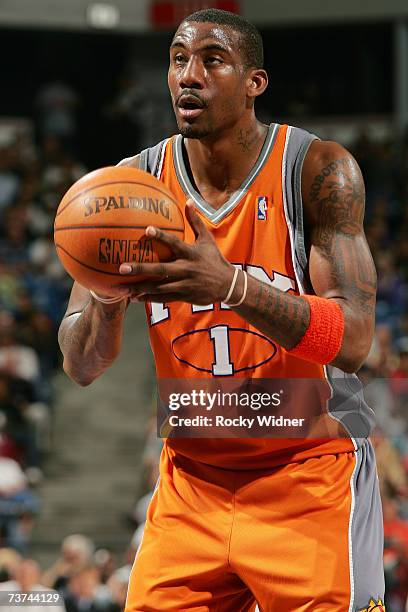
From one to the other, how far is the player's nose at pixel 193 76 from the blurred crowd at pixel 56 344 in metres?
2.81

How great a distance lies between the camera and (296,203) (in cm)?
278

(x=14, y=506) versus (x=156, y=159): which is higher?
(x=156, y=159)

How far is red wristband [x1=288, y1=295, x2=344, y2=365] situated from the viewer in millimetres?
2438

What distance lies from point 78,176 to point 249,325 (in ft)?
33.6

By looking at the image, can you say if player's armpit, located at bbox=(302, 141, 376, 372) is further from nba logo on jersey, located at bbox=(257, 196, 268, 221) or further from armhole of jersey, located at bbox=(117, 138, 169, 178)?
armhole of jersey, located at bbox=(117, 138, 169, 178)

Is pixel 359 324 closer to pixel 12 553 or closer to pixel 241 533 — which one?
pixel 241 533

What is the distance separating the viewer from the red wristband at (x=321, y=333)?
8.00 ft

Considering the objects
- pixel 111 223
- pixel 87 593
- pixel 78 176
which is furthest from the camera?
pixel 78 176

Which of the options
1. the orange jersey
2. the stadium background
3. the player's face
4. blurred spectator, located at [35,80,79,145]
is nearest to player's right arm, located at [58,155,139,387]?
the orange jersey

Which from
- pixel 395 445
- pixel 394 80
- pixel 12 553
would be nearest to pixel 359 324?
pixel 12 553

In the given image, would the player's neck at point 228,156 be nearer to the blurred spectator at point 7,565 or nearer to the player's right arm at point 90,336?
the player's right arm at point 90,336

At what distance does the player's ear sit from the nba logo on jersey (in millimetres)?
292

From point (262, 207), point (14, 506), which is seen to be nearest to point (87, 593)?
point (14, 506)

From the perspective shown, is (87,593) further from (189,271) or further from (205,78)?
(189,271)
